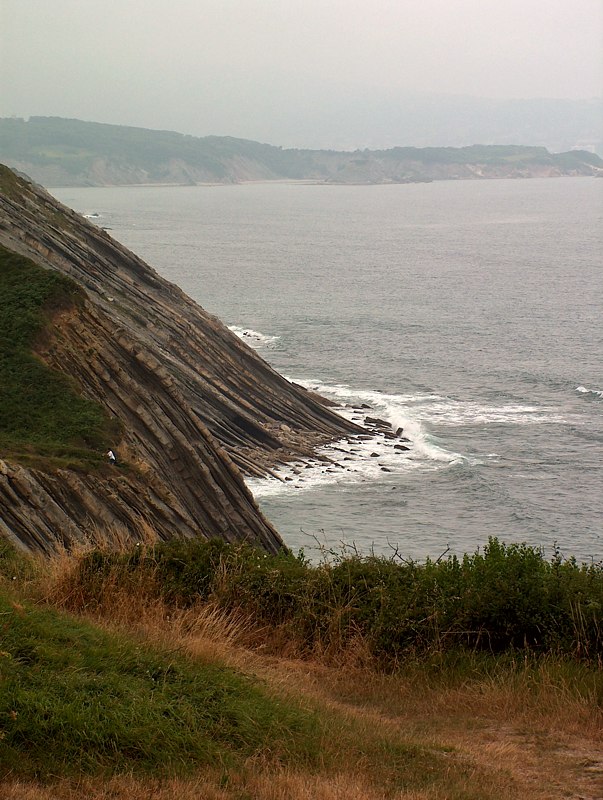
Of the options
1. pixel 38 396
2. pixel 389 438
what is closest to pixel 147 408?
pixel 38 396

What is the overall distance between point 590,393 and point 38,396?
143ft

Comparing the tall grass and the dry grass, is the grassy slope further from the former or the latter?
the dry grass

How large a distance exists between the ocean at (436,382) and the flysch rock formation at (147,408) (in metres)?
3.49

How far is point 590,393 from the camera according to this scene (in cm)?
6494

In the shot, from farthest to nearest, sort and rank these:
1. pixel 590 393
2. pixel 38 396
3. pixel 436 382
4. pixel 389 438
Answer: pixel 436 382
pixel 590 393
pixel 389 438
pixel 38 396

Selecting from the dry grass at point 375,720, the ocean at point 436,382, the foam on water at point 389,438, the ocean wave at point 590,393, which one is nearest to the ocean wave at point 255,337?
the ocean at point 436,382

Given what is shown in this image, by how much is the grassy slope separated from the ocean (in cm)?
740

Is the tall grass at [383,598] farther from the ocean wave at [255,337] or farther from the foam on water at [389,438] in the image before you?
the ocean wave at [255,337]

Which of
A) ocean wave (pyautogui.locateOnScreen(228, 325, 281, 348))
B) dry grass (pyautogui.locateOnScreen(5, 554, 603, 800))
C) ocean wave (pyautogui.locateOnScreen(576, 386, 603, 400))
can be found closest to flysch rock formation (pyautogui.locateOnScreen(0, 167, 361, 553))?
dry grass (pyautogui.locateOnScreen(5, 554, 603, 800))

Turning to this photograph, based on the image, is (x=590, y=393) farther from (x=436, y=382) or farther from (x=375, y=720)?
(x=375, y=720)

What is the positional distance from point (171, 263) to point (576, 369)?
78.4m

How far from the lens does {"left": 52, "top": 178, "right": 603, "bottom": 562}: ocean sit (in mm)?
43812

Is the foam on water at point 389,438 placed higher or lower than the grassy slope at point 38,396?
Result: lower

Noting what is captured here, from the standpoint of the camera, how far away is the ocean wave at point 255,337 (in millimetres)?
81062
